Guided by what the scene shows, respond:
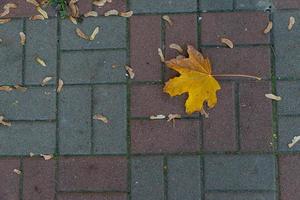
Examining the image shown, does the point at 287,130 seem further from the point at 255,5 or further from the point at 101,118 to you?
the point at 101,118

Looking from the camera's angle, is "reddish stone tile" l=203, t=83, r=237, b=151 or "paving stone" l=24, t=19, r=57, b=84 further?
"paving stone" l=24, t=19, r=57, b=84

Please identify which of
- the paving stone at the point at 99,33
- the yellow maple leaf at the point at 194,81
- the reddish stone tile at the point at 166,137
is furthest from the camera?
the paving stone at the point at 99,33

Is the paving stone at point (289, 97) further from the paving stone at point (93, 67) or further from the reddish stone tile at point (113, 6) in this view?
the reddish stone tile at point (113, 6)

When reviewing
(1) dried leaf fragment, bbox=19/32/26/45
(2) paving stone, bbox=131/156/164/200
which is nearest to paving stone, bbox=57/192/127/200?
(2) paving stone, bbox=131/156/164/200

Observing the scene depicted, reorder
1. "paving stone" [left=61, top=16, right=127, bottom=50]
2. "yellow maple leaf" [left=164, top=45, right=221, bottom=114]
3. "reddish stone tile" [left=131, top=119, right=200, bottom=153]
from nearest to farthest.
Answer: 1. "yellow maple leaf" [left=164, top=45, right=221, bottom=114]
2. "reddish stone tile" [left=131, top=119, right=200, bottom=153]
3. "paving stone" [left=61, top=16, right=127, bottom=50]

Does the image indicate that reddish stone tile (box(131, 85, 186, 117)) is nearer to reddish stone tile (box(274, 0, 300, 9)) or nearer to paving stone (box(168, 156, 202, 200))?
paving stone (box(168, 156, 202, 200))

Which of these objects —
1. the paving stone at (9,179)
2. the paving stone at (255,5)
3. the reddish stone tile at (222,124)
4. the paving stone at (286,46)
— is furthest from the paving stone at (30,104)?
the paving stone at (286,46)
